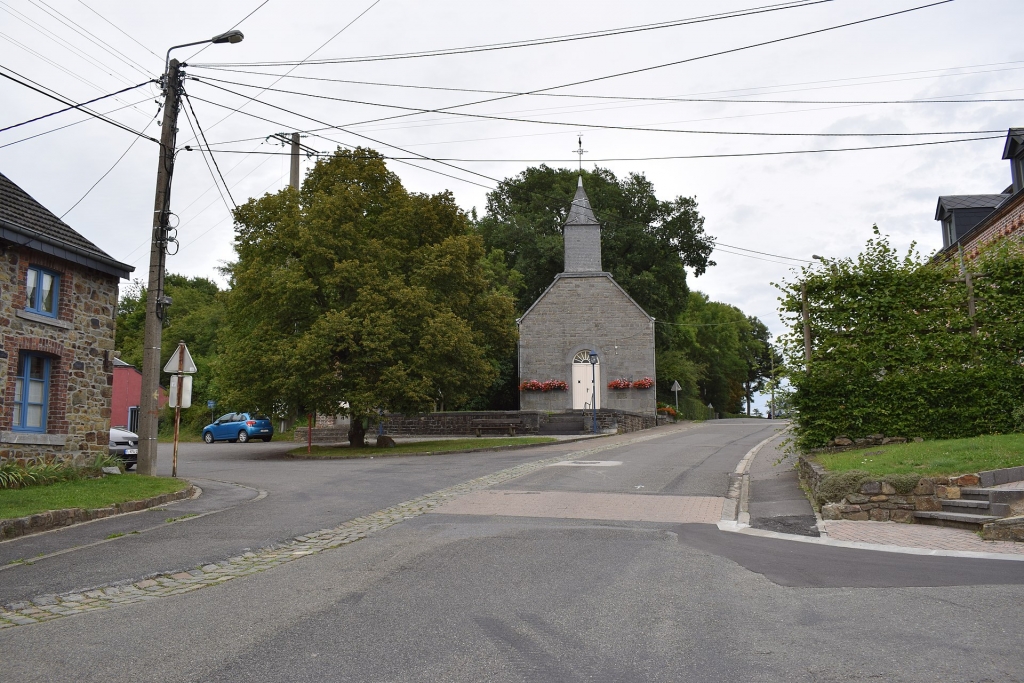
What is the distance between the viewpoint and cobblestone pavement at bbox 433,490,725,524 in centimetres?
1146

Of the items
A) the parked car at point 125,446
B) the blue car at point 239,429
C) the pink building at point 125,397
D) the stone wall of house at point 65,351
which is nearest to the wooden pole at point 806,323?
the stone wall of house at point 65,351

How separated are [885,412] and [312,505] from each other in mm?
10389

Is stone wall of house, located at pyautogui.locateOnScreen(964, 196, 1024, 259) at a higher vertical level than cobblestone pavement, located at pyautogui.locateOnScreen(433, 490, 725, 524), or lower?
higher

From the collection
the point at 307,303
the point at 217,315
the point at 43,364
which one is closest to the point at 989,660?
the point at 43,364

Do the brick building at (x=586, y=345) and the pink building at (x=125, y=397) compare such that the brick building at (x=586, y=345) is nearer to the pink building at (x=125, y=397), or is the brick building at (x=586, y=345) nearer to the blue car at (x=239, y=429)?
the blue car at (x=239, y=429)

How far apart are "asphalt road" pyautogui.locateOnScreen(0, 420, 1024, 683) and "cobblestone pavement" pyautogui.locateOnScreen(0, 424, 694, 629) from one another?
0.27 meters

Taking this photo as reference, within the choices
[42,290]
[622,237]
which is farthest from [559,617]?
[622,237]

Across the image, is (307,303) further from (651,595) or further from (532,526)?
(651,595)

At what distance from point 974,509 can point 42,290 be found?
15.8 metres

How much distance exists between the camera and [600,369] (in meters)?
43.0

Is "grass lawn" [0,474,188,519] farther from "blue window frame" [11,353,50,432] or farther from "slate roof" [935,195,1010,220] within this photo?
"slate roof" [935,195,1010,220]

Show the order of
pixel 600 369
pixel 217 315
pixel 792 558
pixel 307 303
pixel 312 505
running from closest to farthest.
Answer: pixel 792 558
pixel 312 505
pixel 307 303
pixel 600 369
pixel 217 315

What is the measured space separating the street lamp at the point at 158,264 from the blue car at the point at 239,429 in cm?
2143

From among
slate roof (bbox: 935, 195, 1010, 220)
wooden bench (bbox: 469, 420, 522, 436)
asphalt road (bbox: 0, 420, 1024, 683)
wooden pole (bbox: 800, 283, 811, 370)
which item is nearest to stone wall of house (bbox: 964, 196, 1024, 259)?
slate roof (bbox: 935, 195, 1010, 220)
